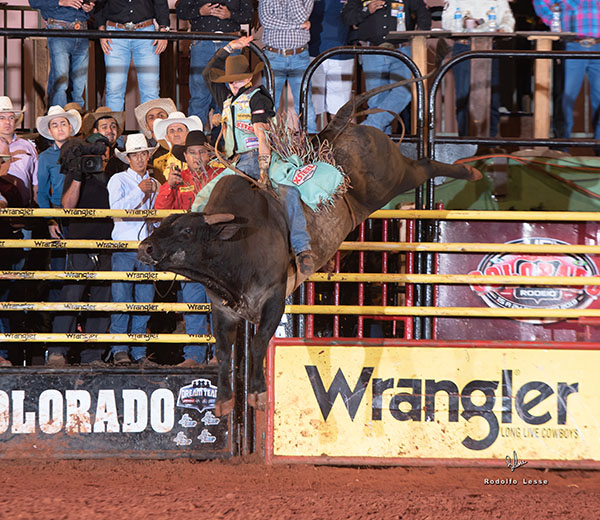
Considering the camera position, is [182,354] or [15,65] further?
[15,65]

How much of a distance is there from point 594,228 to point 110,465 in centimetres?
492

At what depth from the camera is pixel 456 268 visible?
6.98 metres

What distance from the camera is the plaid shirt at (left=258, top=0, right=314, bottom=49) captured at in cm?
800

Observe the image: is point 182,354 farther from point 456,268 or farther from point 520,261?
point 520,261

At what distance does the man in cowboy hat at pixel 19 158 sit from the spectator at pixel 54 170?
0.17 meters

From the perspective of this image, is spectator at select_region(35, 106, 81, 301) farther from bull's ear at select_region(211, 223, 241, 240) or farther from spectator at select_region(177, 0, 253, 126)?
bull's ear at select_region(211, 223, 241, 240)

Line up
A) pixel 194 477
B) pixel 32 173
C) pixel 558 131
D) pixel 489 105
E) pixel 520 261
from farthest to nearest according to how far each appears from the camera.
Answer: pixel 558 131, pixel 489 105, pixel 32 173, pixel 520 261, pixel 194 477

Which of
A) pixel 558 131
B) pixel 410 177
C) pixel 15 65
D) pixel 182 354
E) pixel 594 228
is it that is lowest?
pixel 182 354

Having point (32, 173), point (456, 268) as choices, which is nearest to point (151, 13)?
point (32, 173)

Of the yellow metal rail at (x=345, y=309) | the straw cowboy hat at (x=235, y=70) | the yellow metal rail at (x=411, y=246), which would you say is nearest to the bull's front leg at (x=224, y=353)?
the yellow metal rail at (x=345, y=309)

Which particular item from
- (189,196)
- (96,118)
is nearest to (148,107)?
(96,118)

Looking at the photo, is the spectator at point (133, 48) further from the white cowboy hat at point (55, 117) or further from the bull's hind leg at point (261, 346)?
the bull's hind leg at point (261, 346)

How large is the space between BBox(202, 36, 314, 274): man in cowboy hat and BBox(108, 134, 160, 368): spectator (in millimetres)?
1383

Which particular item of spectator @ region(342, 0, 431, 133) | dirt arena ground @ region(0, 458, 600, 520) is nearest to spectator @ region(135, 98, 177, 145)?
spectator @ region(342, 0, 431, 133)
